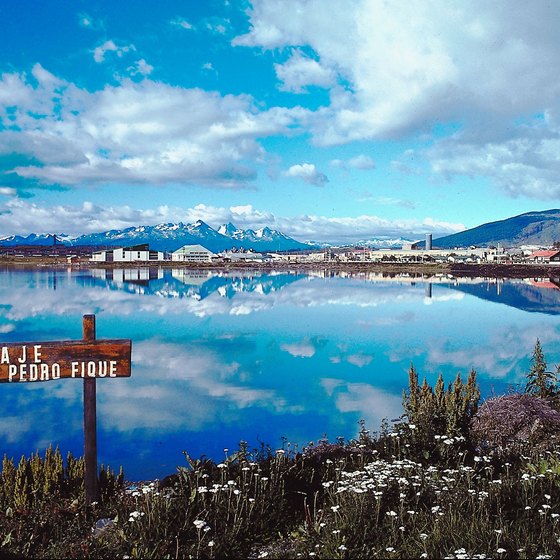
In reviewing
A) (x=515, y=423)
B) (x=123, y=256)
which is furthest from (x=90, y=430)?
(x=123, y=256)

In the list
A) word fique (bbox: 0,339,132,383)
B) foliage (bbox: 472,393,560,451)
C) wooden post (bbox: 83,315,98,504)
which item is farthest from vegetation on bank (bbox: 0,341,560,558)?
word fique (bbox: 0,339,132,383)

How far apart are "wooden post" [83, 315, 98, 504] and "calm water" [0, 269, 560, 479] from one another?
8.71ft

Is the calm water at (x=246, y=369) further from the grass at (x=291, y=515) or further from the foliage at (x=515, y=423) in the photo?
the grass at (x=291, y=515)

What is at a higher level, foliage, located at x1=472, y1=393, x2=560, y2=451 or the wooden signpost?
the wooden signpost

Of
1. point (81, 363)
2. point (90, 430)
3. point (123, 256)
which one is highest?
point (123, 256)

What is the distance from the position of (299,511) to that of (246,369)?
41.4ft

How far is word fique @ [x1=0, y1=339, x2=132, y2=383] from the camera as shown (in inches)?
265

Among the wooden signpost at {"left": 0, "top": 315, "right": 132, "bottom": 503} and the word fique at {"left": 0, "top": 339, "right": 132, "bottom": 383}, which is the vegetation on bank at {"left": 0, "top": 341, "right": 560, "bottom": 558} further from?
the word fique at {"left": 0, "top": 339, "right": 132, "bottom": 383}

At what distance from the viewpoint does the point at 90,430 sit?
278 inches

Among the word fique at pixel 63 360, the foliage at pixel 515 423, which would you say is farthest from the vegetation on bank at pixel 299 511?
the word fique at pixel 63 360

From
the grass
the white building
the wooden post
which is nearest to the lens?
the grass

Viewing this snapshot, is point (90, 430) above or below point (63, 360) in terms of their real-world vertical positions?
below

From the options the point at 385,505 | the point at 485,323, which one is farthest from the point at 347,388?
the point at 485,323

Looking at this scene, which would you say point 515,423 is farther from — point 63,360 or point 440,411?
point 63,360
